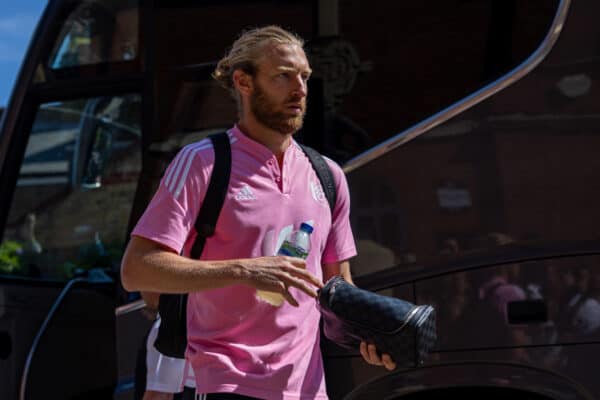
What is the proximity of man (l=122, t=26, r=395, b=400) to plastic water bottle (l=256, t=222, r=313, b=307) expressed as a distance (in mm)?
24

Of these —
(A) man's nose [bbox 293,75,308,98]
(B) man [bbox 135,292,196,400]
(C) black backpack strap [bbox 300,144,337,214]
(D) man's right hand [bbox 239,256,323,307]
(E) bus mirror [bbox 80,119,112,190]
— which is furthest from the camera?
(E) bus mirror [bbox 80,119,112,190]

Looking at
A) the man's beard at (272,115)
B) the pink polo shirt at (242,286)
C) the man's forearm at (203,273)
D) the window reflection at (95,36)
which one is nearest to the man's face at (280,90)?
the man's beard at (272,115)

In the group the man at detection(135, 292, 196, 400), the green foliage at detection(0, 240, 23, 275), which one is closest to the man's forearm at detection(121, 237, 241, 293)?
the man at detection(135, 292, 196, 400)

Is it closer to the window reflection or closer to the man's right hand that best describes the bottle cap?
the man's right hand

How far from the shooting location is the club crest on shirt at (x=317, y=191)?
292 cm

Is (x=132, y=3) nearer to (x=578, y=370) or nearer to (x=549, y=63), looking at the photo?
(x=549, y=63)

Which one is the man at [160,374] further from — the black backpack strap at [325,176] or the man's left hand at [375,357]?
the man's left hand at [375,357]

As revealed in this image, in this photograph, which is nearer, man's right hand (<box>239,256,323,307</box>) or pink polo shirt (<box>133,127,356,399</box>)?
man's right hand (<box>239,256,323,307</box>)

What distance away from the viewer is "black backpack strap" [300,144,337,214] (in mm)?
3000

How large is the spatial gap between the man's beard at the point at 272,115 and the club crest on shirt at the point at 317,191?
6.6 inches

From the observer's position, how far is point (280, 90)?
2.86 meters

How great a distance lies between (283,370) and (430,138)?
4.08ft

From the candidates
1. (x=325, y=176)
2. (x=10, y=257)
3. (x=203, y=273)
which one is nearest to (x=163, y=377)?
(x=325, y=176)

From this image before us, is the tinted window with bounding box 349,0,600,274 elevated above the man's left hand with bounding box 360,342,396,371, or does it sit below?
above
